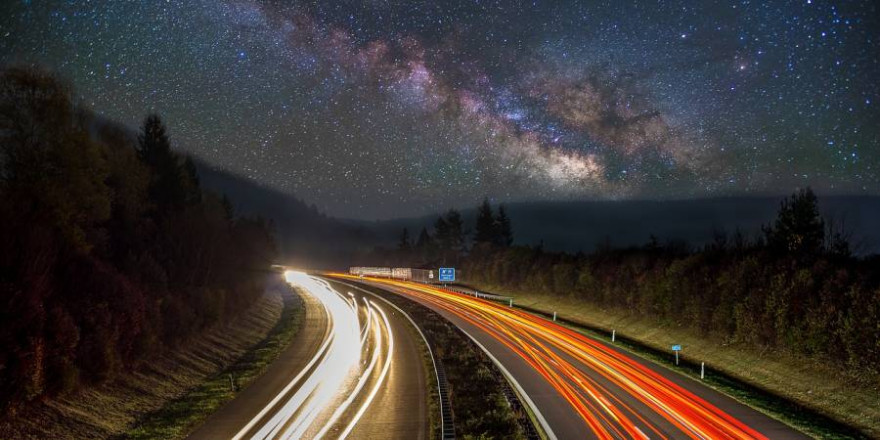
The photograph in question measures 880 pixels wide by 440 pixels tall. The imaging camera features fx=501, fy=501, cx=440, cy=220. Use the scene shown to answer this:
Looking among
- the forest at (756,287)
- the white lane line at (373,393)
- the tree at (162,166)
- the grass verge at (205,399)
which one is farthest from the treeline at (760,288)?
the tree at (162,166)

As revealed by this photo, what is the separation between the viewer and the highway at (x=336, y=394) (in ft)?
53.8

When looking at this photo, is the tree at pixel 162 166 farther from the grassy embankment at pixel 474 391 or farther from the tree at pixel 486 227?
the tree at pixel 486 227

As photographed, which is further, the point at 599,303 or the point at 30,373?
the point at 599,303

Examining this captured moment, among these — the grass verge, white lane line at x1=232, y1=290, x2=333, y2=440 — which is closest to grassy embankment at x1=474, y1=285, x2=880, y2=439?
white lane line at x1=232, y1=290, x2=333, y2=440

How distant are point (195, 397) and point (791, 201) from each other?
6094 cm

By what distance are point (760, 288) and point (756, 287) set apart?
1.67 ft

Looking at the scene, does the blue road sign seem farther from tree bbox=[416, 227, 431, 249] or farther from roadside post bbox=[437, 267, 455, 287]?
tree bbox=[416, 227, 431, 249]

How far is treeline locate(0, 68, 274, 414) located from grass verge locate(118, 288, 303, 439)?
2715 mm

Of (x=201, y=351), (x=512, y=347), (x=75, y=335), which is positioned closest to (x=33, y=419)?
(x=75, y=335)

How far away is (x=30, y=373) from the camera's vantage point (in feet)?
47.5

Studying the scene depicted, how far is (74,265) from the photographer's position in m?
20.5

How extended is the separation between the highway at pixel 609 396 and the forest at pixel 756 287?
599cm

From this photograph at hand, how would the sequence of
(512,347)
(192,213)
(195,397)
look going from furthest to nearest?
(192,213) → (512,347) → (195,397)

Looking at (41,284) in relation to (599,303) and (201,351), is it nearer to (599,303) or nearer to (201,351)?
(201,351)
